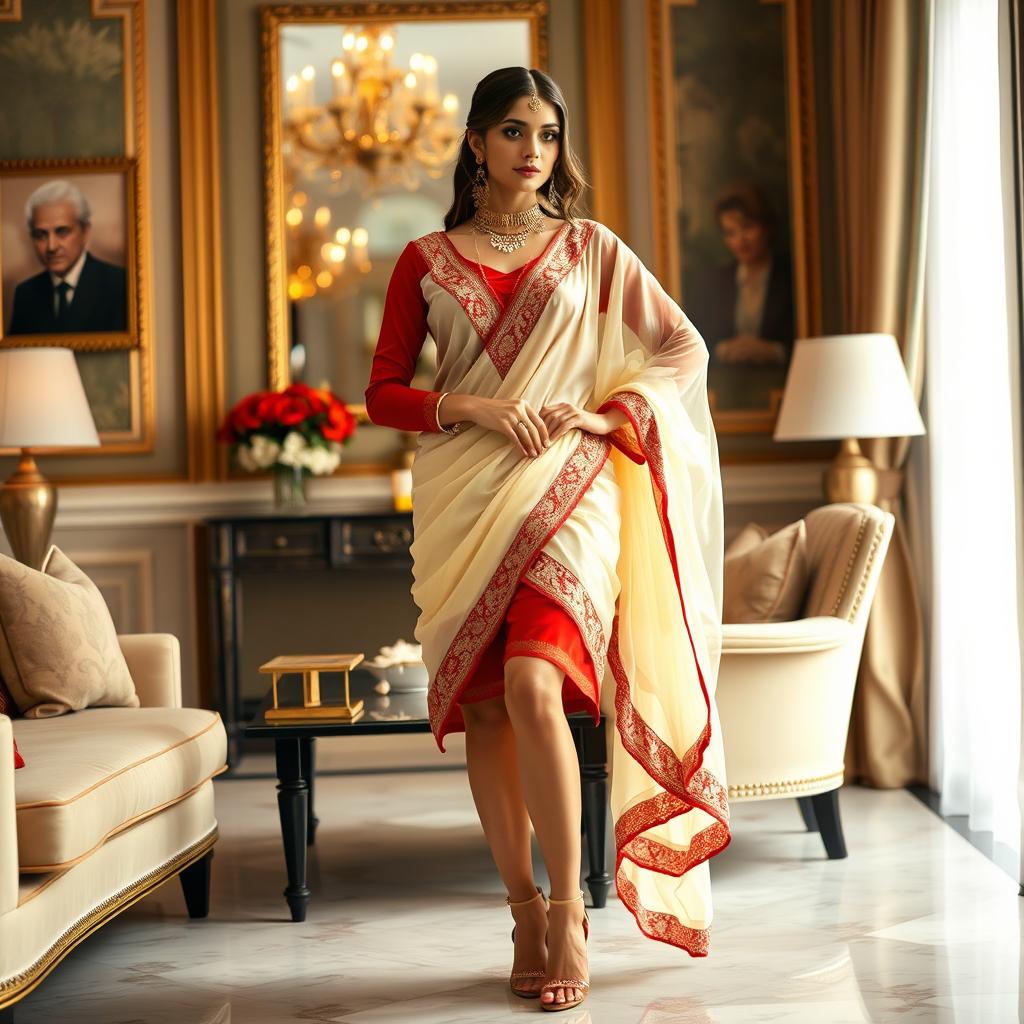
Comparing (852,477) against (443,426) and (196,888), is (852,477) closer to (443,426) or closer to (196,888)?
(443,426)

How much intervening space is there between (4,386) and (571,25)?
99.3 inches

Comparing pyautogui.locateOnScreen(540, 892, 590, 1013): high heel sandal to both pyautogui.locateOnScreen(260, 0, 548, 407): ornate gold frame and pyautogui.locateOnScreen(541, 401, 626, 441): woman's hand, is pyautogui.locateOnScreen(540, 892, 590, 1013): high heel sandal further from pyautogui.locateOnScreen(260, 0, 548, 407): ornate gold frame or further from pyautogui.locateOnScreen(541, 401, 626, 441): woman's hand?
pyautogui.locateOnScreen(260, 0, 548, 407): ornate gold frame

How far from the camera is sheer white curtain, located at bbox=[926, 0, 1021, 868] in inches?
139

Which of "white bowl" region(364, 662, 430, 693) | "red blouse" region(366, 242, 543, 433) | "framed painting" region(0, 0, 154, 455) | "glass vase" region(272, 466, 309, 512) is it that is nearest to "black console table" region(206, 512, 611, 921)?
"glass vase" region(272, 466, 309, 512)

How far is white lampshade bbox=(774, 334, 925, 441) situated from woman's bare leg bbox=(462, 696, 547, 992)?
1.87 metres

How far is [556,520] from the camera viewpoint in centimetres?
242

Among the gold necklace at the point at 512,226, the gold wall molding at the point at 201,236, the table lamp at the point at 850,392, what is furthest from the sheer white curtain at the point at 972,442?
the gold wall molding at the point at 201,236

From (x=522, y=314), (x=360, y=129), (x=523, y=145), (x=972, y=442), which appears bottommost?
(x=972, y=442)

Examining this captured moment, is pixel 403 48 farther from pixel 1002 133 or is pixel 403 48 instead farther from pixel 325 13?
pixel 1002 133

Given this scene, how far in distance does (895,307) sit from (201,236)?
2.62m

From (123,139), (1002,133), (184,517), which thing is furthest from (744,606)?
(123,139)

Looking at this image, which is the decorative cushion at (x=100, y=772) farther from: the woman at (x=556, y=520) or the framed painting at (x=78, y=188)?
the framed painting at (x=78, y=188)

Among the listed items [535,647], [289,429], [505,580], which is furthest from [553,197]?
[289,429]

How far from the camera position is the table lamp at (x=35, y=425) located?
437 centimetres
